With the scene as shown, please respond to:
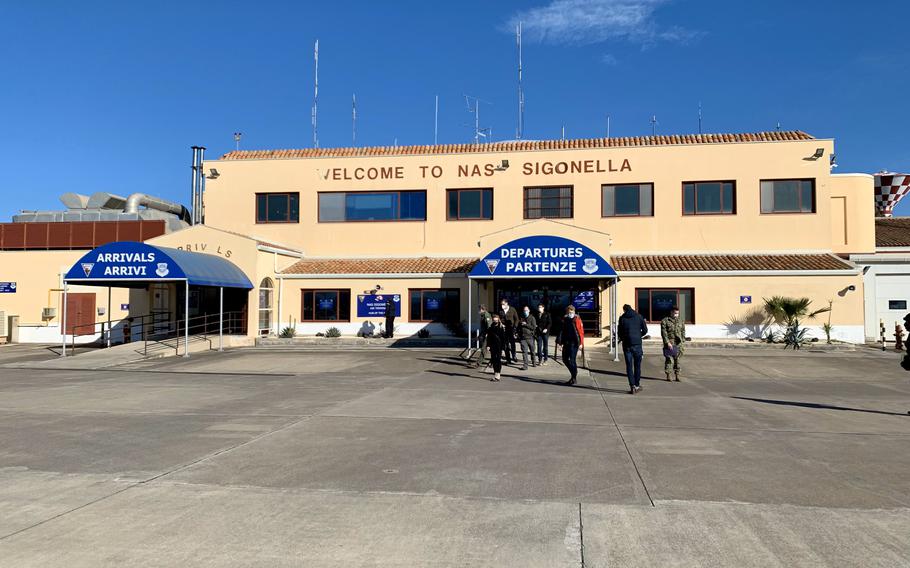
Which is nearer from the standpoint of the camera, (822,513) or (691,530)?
(691,530)

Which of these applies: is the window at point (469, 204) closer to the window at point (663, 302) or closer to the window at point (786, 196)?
the window at point (663, 302)

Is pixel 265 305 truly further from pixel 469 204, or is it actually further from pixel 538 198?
pixel 538 198

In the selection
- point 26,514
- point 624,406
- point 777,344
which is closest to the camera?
point 26,514

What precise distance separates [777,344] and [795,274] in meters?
2.71

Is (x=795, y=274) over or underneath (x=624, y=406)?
over

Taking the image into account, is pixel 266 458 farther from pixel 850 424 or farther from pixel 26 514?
pixel 850 424

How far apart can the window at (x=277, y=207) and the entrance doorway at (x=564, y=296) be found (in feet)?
35.9

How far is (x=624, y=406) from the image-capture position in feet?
34.3

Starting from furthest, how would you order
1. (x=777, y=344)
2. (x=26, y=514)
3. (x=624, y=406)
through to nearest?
(x=777, y=344)
(x=624, y=406)
(x=26, y=514)

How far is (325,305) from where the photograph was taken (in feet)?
82.4

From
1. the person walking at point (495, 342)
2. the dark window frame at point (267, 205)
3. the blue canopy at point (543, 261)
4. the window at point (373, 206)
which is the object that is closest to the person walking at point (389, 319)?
the window at point (373, 206)

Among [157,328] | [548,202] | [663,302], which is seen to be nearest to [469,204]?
[548,202]

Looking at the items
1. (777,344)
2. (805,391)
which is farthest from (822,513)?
(777,344)

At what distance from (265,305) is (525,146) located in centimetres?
1307
